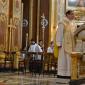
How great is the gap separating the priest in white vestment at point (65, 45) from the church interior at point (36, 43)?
16 cm

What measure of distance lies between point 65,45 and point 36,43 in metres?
8.17

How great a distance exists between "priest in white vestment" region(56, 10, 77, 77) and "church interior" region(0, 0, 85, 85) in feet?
0.51

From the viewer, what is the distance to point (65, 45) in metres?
8.77

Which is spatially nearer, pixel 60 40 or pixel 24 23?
pixel 60 40

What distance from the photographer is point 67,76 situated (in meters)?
8.71

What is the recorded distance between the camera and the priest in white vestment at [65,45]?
870cm

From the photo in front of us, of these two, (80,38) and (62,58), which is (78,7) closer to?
(62,58)

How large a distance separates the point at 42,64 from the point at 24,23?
6.93 m

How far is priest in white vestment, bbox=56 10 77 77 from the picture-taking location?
8.70 metres

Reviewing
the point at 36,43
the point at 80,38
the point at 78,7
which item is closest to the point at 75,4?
the point at 78,7

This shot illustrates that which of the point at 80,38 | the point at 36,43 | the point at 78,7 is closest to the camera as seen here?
the point at 80,38

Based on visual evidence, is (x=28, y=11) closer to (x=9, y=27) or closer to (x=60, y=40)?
(x=9, y=27)

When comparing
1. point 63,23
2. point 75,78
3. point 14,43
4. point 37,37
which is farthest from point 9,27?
point 75,78

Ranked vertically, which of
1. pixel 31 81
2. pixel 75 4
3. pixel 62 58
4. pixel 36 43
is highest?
pixel 75 4
